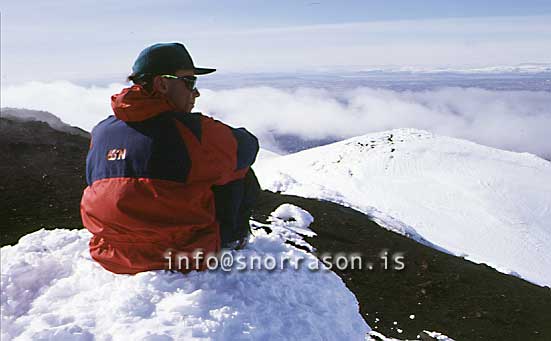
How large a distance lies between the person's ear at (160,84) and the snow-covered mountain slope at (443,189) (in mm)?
15626

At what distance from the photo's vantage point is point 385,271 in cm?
1076

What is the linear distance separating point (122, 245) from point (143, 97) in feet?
3.83

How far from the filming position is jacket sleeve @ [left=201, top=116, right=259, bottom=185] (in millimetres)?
3475

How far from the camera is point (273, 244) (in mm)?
4965

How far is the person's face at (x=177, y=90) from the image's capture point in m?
3.48

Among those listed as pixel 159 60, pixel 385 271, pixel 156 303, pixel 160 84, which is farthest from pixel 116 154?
pixel 385 271

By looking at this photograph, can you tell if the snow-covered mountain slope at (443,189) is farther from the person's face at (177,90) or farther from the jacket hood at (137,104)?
the jacket hood at (137,104)

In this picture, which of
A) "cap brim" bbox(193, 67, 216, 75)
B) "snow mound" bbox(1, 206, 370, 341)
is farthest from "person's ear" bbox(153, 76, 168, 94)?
"snow mound" bbox(1, 206, 370, 341)

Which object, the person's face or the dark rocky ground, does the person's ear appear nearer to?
the person's face

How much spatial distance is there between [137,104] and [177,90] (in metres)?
0.32

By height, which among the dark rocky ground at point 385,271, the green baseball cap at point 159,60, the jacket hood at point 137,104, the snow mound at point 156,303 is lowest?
the dark rocky ground at point 385,271

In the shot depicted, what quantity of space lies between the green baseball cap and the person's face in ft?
0.22

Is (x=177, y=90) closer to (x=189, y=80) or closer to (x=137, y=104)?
(x=189, y=80)

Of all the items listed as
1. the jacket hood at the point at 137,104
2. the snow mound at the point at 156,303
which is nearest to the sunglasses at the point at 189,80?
the jacket hood at the point at 137,104
